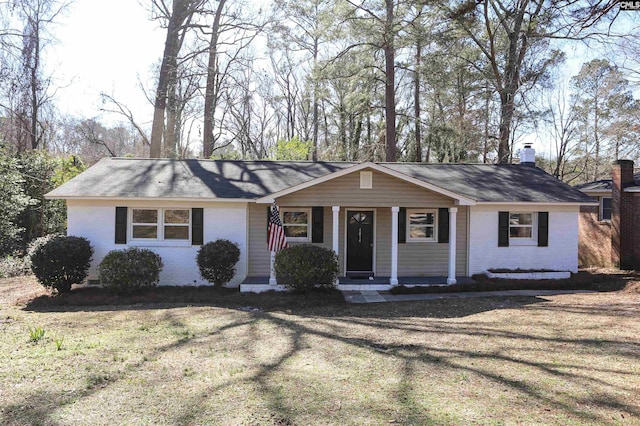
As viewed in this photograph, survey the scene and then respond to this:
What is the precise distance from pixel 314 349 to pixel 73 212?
9461 millimetres

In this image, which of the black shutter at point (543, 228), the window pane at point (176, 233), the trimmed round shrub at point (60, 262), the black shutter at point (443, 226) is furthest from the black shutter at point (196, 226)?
the black shutter at point (543, 228)

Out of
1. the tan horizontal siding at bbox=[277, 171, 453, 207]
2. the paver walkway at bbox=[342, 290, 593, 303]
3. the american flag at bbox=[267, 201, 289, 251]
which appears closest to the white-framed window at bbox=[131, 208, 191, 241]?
the american flag at bbox=[267, 201, 289, 251]

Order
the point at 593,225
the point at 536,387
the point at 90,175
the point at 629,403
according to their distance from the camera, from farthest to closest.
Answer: the point at 593,225
the point at 90,175
the point at 536,387
the point at 629,403

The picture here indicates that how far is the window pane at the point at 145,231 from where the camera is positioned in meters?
12.8

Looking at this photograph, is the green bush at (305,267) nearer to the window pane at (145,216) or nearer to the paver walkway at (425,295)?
the paver walkway at (425,295)

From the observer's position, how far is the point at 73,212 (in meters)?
12.5

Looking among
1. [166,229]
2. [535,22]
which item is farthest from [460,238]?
[166,229]

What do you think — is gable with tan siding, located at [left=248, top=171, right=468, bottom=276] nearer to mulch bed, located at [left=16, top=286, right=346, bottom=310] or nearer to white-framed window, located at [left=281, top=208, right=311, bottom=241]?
white-framed window, located at [left=281, top=208, right=311, bottom=241]

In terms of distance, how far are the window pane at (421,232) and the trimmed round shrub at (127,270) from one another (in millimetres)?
7793

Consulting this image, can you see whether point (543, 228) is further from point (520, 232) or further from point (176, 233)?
point (176, 233)

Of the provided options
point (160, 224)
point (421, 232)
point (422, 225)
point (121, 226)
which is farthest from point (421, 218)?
point (121, 226)

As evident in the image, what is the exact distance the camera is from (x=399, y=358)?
6109mm

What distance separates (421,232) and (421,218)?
1.49 ft

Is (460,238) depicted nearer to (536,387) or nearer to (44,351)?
(536,387)
